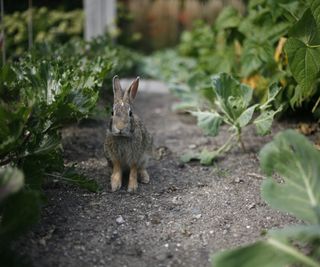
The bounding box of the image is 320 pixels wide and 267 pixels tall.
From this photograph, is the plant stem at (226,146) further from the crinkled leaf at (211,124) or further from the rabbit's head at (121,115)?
the rabbit's head at (121,115)

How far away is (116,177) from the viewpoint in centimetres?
340

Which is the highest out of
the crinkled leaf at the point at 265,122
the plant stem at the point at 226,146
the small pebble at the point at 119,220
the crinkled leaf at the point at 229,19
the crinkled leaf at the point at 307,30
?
the crinkled leaf at the point at 307,30

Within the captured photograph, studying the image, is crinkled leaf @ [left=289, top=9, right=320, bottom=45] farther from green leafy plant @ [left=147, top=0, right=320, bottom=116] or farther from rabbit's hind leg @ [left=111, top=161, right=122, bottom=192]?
rabbit's hind leg @ [left=111, top=161, right=122, bottom=192]

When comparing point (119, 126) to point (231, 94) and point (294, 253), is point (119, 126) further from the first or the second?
point (294, 253)

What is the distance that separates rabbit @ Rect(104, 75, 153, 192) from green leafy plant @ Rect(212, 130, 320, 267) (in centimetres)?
107

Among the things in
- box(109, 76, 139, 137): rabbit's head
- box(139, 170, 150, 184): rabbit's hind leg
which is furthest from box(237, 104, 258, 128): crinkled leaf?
box(109, 76, 139, 137): rabbit's head

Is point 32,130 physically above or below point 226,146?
above

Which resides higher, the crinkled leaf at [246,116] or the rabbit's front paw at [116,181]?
the crinkled leaf at [246,116]

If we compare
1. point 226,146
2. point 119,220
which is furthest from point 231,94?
point 119,220

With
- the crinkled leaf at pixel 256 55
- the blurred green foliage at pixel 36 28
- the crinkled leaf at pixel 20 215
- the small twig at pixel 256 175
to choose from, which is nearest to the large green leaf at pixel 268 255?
the crinkled leaf at pixel 20 215

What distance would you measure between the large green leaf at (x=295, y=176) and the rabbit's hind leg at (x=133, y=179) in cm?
118

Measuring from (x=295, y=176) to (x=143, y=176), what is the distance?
1.43 meters

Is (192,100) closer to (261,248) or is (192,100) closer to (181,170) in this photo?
(181,170)

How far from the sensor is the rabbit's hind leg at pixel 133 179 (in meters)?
3.38
